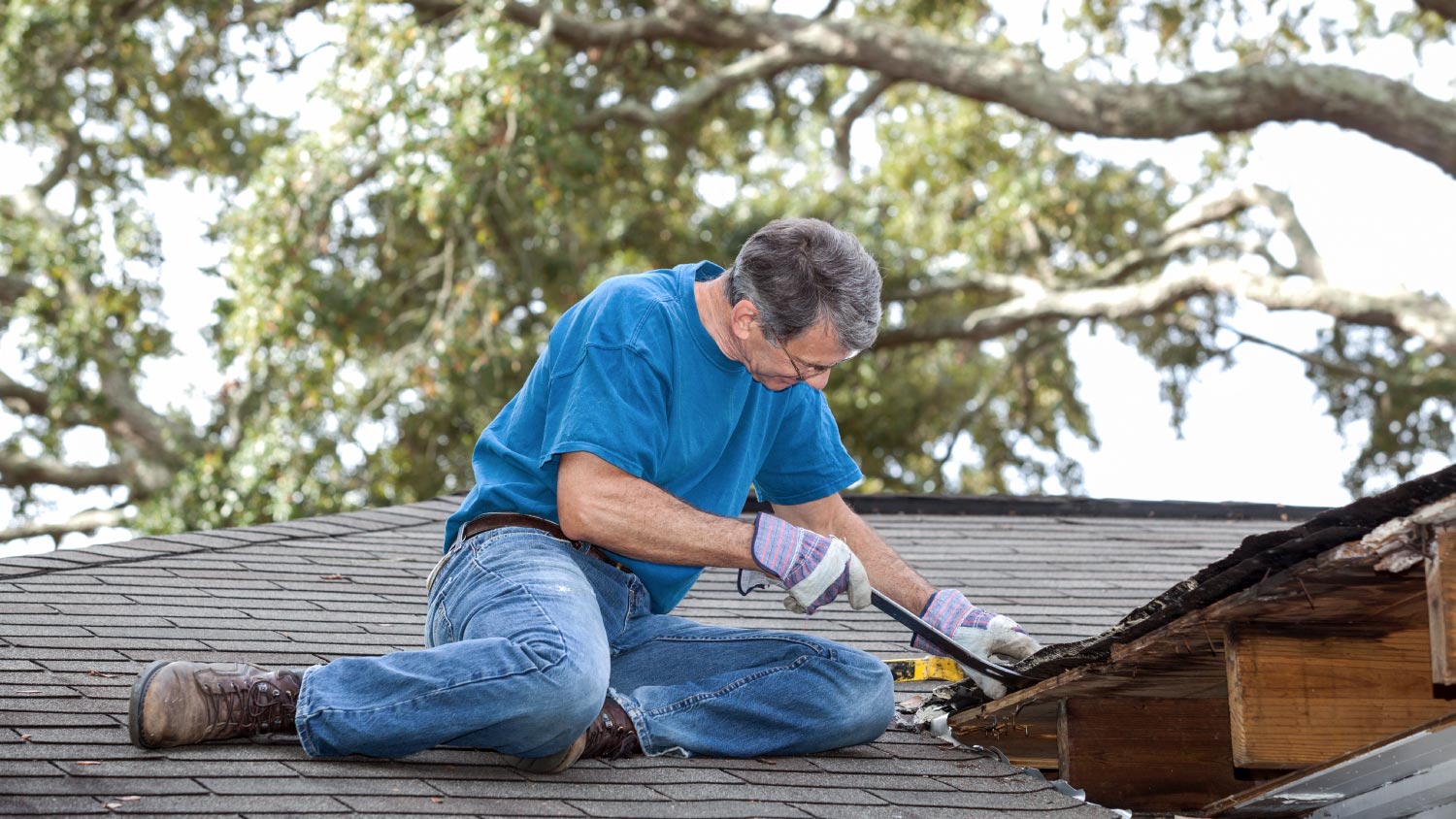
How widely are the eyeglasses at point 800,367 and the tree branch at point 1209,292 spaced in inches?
401

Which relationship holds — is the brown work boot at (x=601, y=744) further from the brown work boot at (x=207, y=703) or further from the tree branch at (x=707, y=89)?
the tree branch at (x=707, y=89)

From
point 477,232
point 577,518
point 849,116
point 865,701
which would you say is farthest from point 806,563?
point 849,116

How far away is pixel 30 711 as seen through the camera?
Answer: 2.87 m

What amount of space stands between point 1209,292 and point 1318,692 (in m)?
12.5

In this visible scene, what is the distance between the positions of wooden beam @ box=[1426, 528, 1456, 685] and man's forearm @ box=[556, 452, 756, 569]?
4.22 feet

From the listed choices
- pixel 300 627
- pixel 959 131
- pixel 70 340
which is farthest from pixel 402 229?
pixel 300 627

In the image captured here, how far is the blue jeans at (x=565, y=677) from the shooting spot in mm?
2693

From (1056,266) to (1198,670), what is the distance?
49.4ft

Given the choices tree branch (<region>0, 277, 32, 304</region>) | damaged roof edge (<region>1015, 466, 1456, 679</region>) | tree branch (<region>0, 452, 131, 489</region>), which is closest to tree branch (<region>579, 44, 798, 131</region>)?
tree branch (<region>0, 277, 32, 304</region>)

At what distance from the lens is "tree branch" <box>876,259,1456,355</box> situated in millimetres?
12094

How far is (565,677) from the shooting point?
2707mm

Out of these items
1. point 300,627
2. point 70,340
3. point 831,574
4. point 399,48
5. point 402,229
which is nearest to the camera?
point 831,574

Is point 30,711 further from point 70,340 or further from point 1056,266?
point 1056,266

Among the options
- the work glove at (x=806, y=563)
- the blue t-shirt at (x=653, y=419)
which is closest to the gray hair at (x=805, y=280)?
the blue t-shirt at (x=653, y=419)
